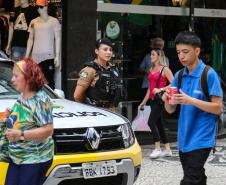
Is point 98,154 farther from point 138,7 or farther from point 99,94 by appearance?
point 138,7

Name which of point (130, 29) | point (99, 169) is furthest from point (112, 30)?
point (99, 169)

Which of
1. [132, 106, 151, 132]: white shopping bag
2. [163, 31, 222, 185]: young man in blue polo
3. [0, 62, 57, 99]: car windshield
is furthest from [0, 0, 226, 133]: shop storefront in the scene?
[163, 31, 222, 185]: young man in blue polo

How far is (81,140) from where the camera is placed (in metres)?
5.45

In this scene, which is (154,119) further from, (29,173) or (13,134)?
(13,134)

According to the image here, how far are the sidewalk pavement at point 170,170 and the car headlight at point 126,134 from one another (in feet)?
4.75

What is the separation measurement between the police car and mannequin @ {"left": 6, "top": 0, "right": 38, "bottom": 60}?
4.17 meters

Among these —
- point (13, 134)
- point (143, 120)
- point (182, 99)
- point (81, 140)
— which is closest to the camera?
point (13, 134)

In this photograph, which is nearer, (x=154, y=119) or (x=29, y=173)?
(x=29, y=173)

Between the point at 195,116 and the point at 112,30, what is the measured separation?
5.89 m

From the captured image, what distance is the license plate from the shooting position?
5.37 meters

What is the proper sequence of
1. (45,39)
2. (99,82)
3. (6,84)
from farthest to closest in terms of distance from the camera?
(45,39) < (99,82) < (6,84)

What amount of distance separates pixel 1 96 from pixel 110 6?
452cm

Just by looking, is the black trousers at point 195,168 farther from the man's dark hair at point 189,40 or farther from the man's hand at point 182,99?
the man's dark hair at point 189,40

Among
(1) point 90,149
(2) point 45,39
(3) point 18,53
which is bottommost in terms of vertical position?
(1) point 90,149
